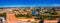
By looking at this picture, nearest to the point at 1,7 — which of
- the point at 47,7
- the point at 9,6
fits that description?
the point at 9,6

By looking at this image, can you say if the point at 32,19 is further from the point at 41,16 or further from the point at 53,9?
the point at 53,9

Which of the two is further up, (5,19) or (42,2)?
(42,2)

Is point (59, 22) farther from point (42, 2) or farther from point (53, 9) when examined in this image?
point (42, 2)

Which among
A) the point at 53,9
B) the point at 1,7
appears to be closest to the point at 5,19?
the point at 1,7

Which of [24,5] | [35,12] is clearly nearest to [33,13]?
[35,12]

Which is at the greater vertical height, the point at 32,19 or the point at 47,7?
the point at 47,7

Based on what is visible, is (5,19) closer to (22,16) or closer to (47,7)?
(22,16)

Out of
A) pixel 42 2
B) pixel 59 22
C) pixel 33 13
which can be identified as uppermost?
pixel 42 2
